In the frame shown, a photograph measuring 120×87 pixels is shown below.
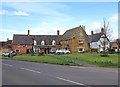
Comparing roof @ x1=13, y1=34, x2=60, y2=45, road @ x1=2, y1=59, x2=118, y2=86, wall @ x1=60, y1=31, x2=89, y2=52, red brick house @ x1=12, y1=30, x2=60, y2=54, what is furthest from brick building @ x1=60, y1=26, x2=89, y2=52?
road @ x1=2, y1=59, x2=118, y2=86

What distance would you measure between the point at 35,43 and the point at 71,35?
692 inches

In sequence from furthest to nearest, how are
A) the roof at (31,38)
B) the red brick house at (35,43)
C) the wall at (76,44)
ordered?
the roof at (31,38)
the red brick house at (35,43)
the wall at (76,44)

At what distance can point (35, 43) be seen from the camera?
6888 centimetres

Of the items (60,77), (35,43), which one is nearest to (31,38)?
(35,43)

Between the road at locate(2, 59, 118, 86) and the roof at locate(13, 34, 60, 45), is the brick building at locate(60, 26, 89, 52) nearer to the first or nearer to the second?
the roof at locate(13, 34, 60, 45)

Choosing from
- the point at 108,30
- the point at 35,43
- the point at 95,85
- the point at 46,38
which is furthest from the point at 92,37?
the point at 95,85

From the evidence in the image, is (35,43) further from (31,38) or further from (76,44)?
(76,44)

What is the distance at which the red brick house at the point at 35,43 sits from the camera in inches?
2621

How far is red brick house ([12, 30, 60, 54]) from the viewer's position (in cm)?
6656

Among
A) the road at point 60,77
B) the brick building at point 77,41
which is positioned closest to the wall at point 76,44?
the brick building at point 77,41

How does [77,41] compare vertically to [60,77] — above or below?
above

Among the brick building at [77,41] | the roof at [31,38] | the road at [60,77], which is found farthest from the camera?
the roof at [31,38]

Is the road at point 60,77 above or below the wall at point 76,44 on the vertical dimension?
below

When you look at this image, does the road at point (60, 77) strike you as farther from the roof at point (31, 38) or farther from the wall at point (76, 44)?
the roof at point (31, 38)
